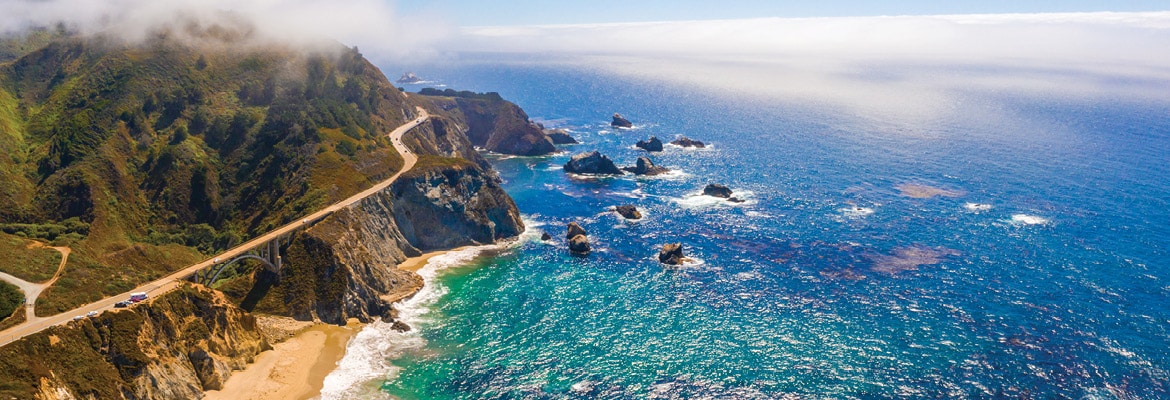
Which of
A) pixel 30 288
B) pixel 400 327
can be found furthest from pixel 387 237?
pixel 30 288

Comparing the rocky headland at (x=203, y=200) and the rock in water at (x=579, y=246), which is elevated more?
the rocky headland at (x=203, y=200)

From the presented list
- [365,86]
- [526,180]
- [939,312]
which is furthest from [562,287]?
[365,86]

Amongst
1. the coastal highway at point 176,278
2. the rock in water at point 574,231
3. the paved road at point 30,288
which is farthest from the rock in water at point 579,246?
the paved road at point 30,288

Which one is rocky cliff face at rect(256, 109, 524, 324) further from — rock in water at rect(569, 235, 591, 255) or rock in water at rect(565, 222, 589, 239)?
rock in water at rect(569, 235, 591, 255)

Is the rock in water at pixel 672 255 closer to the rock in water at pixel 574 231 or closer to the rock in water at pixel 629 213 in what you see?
the rock in water at pixel 574 231

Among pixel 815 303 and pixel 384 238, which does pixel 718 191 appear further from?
pixel 384 238

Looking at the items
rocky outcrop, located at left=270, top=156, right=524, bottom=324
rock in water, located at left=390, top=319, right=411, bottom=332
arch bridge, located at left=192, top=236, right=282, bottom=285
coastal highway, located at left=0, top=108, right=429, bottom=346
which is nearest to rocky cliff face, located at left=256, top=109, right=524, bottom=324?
rocky outcrop, located at left=270, top=156, right=524, bottom=324

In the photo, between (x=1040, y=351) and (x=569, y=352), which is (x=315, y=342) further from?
(x=1040, y=351)
